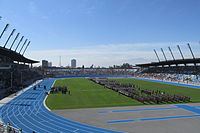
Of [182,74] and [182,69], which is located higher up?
[182,69]

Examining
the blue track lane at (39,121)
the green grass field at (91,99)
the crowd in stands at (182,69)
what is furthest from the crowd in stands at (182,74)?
the blue track lane at (39,121)

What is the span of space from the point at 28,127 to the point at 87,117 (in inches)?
208

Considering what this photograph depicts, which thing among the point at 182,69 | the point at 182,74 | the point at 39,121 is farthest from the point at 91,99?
the point at 182,69

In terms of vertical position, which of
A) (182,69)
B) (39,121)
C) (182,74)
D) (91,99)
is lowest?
(39,121)

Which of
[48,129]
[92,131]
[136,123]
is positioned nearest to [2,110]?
[48,129]

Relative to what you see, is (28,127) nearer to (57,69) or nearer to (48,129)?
(48,129)

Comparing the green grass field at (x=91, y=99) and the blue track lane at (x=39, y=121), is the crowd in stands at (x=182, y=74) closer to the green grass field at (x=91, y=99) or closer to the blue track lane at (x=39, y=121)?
the green grass field at (x=91, y=99)

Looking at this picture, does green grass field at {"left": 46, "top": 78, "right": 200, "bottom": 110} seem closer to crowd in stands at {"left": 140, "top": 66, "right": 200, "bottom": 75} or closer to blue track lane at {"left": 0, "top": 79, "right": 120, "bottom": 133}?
blue track lane at {"left": 0, "top": 79, "right": 120, "bottom": 133}

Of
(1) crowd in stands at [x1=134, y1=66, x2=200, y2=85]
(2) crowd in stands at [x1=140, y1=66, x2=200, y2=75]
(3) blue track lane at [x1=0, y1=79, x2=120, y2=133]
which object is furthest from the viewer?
(2) crowd in stands at [x1=140, y1=66, x2=200, y2=75]

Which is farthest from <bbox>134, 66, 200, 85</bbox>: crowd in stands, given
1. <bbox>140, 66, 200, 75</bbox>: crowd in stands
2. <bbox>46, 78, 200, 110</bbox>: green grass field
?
<bbox>46, 78, 200, 110</bbox>: green grass field

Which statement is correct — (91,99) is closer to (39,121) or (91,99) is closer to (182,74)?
(39,121)

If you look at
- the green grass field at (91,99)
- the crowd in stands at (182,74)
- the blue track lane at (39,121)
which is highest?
the crowd in stands at (182,74)

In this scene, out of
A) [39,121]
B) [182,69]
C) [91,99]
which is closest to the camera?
[39,121]

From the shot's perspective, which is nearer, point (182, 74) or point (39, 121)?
point (39, 121)
